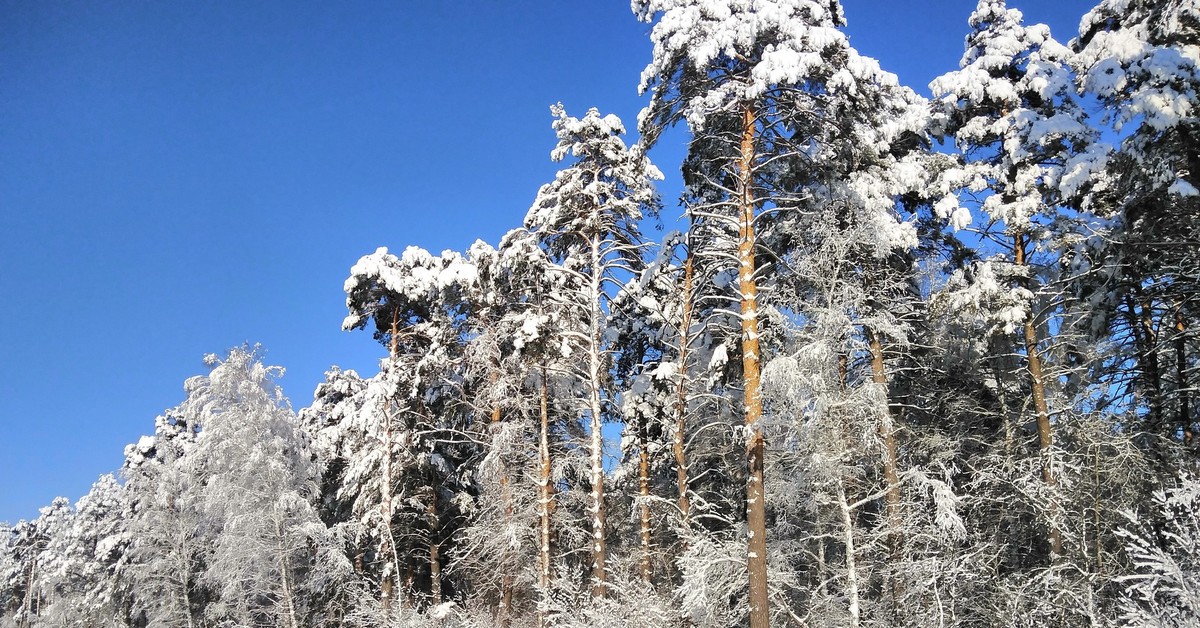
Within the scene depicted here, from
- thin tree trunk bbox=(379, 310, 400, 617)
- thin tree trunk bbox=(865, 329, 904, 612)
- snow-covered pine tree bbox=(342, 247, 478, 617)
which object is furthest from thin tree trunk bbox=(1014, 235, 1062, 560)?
thin tree trunk bbox=(379, 310, 400, 617)

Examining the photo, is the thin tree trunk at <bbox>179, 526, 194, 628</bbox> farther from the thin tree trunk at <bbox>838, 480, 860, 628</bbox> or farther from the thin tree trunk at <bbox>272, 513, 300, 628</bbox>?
the thin tree trunk at <bbox>838, 480, 860, 628</bbox>

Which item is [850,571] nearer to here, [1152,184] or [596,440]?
[596,440]

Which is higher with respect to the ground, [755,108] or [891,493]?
[755,108]

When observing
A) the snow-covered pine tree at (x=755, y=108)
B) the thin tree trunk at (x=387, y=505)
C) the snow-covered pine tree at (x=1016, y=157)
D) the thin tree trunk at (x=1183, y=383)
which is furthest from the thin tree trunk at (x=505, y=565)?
the thin tree trunk at (x=1183, y=383)

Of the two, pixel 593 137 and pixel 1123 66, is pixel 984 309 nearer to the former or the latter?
pixel 1123 66

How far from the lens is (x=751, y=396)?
1198cm

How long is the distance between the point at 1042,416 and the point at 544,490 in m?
11.8

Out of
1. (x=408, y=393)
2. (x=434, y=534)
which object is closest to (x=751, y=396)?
(x=408, y=393)

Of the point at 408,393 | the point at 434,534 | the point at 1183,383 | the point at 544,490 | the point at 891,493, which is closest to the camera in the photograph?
the point at 891,493

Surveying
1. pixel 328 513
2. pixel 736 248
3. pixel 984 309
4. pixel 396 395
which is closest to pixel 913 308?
pixel 984 309

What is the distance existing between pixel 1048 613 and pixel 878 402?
4806 mm

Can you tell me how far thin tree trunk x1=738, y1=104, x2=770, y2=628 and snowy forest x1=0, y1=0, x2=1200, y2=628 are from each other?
0.19ft

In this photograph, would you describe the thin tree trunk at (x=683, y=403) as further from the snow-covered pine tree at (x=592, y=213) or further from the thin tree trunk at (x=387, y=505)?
the thin tree trunk at (x=387, y=505)

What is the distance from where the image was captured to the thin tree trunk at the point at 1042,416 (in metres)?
14.0
